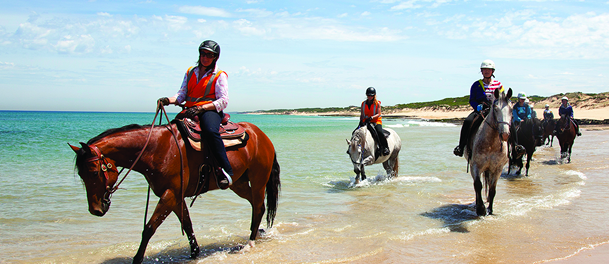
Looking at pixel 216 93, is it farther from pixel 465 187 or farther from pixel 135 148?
pixel 465 187

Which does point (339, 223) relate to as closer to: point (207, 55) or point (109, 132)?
point (207, 55)

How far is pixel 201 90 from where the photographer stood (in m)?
4.59

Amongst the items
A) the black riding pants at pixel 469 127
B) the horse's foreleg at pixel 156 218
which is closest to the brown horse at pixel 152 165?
the horse's foreleg at pixel 156 218

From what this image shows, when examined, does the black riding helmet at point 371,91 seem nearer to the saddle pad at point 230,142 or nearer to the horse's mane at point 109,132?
the saddle pad at point 230,142

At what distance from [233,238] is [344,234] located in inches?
63.0

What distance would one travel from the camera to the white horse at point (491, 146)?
6.16 metres

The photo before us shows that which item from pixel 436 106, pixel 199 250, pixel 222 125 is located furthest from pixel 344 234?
pixel 436 106

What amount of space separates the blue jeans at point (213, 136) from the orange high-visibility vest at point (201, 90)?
0.22 metres

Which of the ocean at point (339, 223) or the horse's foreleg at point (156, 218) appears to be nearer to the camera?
the horse's foreleg at point (156, 218)

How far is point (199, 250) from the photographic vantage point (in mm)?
4953

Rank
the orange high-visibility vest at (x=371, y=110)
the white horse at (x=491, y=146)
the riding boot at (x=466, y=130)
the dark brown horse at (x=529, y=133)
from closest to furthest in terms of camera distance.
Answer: the white horse at (x=491, y=146), the riding boot at (x=466, y=130), the orange high-visibility vest at (x=371, y=110), the dark brown horse at (x=529, y=133)

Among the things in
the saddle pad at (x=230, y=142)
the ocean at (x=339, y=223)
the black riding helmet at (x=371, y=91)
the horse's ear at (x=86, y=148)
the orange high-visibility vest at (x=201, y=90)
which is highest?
the black riding helmet at (x=371, y=91)

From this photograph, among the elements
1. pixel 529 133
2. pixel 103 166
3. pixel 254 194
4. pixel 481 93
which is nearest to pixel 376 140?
pixel 481 93

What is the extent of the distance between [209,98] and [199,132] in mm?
441
